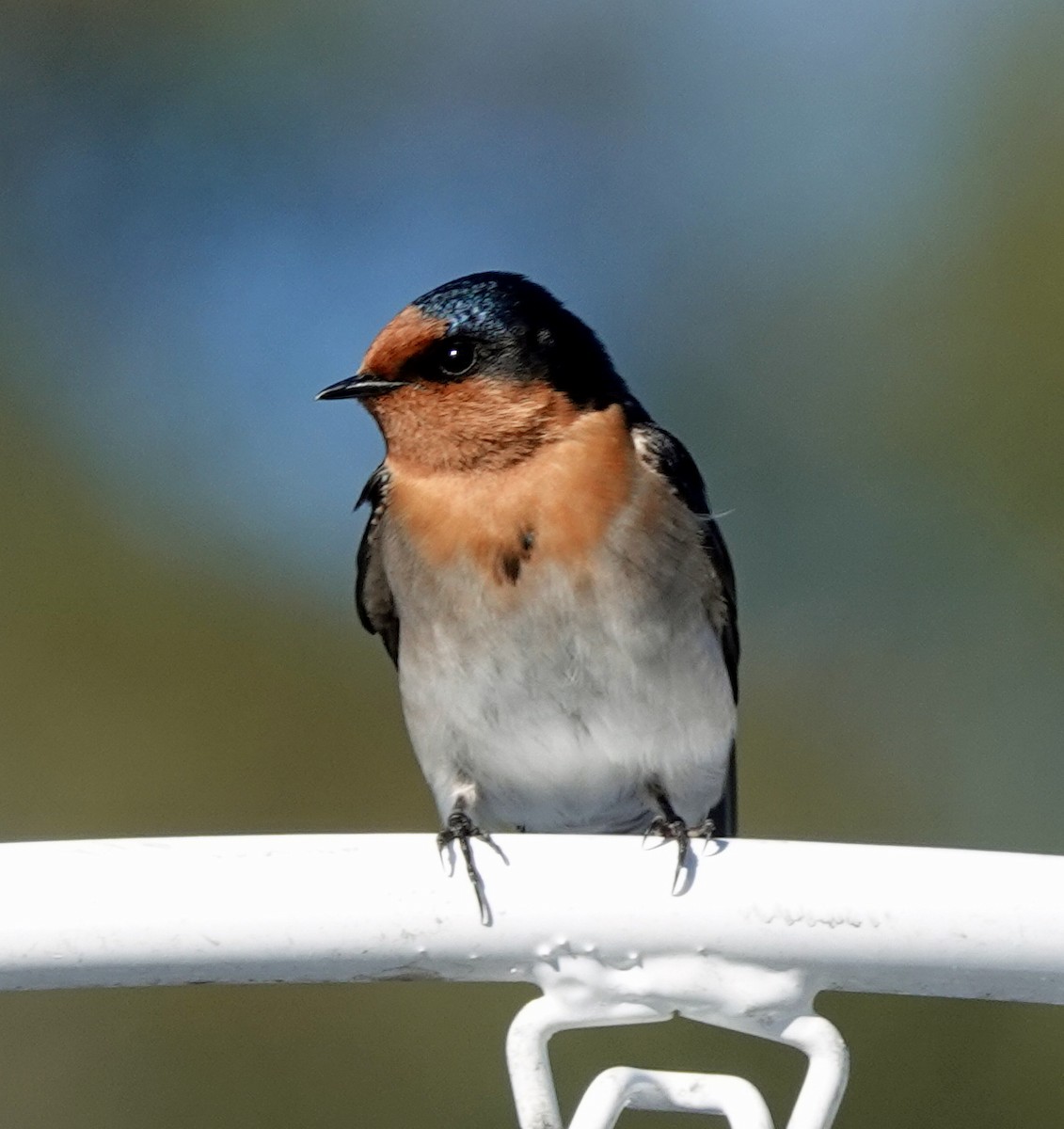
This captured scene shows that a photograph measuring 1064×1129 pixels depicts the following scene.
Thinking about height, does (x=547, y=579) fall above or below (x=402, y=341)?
below

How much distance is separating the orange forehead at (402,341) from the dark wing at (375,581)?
17 centimetres

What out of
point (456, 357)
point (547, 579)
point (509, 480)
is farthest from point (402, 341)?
point (547, 579)

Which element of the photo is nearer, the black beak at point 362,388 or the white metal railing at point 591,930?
the white metal railing at point 591,930

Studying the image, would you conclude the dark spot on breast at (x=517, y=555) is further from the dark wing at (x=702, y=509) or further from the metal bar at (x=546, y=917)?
the metal bar at (x=546, y=917)

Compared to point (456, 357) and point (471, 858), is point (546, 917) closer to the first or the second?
point (471, 858)

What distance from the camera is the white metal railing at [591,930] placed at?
1.45 meters

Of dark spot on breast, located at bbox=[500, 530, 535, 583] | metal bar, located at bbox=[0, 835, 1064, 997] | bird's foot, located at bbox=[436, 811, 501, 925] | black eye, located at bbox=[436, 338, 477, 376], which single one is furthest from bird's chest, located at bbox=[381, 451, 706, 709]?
metal bar, located at bbox=[0, 835, 1064, 997]

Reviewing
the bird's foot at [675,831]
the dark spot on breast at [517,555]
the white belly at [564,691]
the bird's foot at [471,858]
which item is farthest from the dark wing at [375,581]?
the bird's foot at [471,858]

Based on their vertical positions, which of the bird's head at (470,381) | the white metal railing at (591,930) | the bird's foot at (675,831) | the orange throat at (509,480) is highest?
the bird's head at (470,381)

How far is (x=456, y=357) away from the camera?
8.94ft

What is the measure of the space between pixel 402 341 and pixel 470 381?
0.33ft

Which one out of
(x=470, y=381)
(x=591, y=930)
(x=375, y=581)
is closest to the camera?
(x=591, y=930)

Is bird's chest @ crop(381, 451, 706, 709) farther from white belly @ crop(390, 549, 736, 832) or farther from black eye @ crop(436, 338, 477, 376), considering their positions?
black eye @ crop(436, 338, 477, 376)

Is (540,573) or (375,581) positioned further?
(375,581)
